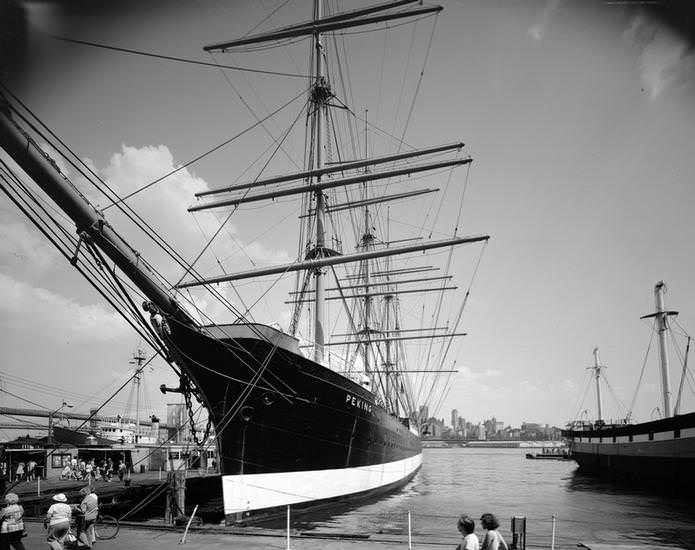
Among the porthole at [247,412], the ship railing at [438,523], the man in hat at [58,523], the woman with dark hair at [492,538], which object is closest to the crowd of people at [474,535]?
the woman with dark hair at [492,538]

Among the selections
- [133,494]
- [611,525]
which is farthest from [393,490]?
[133,494]

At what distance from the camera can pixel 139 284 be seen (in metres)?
12.1

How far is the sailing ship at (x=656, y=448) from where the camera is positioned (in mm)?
24641

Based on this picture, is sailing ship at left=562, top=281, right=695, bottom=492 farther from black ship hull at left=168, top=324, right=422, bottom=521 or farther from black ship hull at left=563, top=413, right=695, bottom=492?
black ship hull at left=168, top=324, right=422, bottom=521

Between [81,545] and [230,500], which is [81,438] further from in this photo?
[81,545]

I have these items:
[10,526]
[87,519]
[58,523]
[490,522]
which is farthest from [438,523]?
[10,526]

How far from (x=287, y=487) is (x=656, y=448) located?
23.3 m

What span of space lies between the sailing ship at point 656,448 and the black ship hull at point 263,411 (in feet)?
60.7

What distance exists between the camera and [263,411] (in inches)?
563

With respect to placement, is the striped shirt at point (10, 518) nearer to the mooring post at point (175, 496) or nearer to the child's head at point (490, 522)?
the mooring post at point (175, 496)

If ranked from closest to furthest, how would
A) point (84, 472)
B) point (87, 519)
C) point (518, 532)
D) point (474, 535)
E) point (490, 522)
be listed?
1. point (474, 535)
2. point (490, 522)
3. point (518, 532)
4. point (87, 519)
5. point (84, 472)

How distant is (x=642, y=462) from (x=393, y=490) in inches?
620

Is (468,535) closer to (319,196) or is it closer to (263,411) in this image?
(263,411)

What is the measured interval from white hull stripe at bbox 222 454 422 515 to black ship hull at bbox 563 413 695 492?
16.2m
